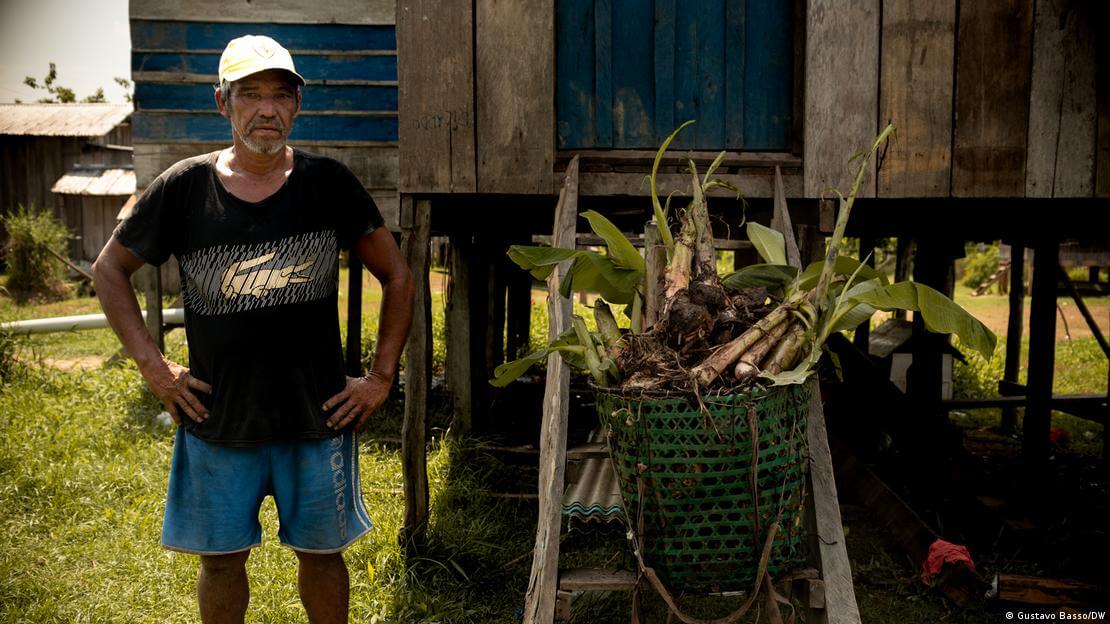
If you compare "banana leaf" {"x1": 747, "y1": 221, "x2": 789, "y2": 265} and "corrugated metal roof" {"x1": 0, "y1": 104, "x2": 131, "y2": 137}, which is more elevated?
"corrugated metal roof" {"x1": 0, "y1": 104, "x2": 131, "y2": 137}

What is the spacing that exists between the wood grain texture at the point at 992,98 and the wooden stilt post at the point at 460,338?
3.76m

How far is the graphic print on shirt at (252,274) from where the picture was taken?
2895mm

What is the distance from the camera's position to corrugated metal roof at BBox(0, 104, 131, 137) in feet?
64.8

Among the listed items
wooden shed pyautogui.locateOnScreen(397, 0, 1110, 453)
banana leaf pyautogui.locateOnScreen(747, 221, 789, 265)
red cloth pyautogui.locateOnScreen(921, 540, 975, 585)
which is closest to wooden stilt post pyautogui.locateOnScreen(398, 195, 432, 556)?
wooden shed pyautogui.locateOnScreen(397, 0, 1110, 453)

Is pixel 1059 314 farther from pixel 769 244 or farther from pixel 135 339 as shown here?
pixel 135 339

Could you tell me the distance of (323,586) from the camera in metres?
3.09

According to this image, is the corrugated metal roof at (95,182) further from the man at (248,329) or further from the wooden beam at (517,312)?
the man at (248,329)

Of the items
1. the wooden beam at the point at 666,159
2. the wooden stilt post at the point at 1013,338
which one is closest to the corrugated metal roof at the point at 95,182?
the wooden stilt post at the point at 1013,338

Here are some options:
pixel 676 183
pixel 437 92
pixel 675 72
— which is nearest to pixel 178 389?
pixel 437 92

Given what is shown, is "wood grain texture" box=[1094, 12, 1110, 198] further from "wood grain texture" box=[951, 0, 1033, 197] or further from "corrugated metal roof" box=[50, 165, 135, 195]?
"corrugated metal roof" box=[50, 165, 135, 195]

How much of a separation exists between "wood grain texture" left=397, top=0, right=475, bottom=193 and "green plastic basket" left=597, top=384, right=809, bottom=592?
2.24 meters

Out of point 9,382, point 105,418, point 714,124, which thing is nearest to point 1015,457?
point 714,124

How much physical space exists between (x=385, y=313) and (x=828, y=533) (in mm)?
1650

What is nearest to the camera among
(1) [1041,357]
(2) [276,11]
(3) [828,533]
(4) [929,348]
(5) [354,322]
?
(3) [828,533]
